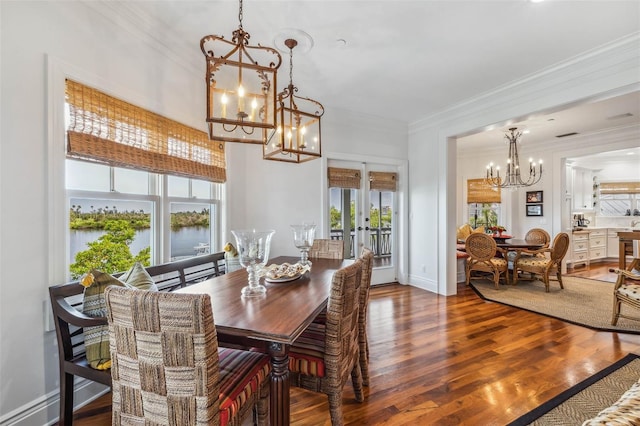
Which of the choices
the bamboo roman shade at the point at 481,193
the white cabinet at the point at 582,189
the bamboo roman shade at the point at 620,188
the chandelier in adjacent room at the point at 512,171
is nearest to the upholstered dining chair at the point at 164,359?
the chandelier in adjacent room at the point at 512,171

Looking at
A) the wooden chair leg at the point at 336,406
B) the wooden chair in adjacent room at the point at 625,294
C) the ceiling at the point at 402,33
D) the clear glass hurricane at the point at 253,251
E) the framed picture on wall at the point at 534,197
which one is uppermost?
the ceiling at the point at 402,33

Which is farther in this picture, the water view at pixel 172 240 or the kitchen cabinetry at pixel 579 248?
the kitchen cabinetry at pixel 579 248

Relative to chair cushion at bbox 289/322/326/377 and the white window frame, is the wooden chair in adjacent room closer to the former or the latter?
chair cushion at bbox 289/322/326/377

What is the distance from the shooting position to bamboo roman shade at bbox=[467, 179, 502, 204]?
671 centimetres

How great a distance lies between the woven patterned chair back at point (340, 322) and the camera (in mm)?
1444

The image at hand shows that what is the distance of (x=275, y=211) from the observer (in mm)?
3902

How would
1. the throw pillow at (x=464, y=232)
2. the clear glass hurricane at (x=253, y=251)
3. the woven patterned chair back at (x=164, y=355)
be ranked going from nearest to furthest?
the woven patterned chair back at (x=164, y=355)
the clear glass hurricane at (x=253, y=251)
the throw pillow at (x=464, y=232)

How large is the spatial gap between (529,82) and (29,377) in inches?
200

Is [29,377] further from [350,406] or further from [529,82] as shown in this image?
[529,82]

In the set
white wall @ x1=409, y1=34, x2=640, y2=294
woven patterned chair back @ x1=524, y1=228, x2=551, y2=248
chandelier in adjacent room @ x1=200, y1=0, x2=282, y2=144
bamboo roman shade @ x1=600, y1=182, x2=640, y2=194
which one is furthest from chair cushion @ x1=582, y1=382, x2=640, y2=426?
bamboo roman shade @ x1=600, y1=182, x2=640, y2=194

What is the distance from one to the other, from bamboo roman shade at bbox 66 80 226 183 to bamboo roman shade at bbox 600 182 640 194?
30.3 ft

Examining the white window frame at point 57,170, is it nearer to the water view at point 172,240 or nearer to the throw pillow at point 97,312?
the water view at point 172,240

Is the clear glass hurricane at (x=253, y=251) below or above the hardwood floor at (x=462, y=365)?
above

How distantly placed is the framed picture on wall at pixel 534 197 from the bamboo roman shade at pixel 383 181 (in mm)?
3531
